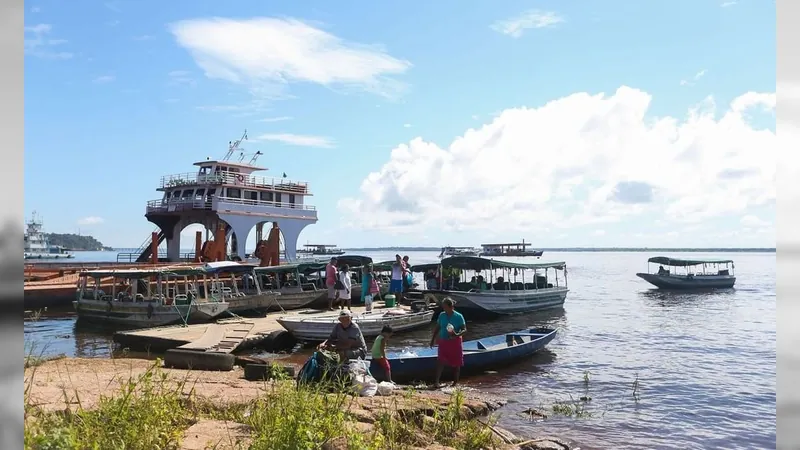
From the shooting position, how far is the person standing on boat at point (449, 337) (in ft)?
39.0

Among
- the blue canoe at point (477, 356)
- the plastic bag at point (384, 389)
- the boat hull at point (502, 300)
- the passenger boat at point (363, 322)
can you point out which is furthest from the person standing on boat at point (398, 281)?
the plastic bag at point (384, 389)

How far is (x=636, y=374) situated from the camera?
16125mm

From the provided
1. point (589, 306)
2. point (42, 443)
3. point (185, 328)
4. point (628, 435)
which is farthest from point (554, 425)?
point (589, 306)

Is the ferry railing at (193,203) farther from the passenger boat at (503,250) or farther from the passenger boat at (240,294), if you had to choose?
the passenger boat at (503,250)

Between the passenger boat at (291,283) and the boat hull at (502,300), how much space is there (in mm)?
5304

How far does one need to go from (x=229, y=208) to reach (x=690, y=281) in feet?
118

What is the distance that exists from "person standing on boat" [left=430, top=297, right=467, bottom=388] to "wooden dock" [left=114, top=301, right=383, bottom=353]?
6.21 m

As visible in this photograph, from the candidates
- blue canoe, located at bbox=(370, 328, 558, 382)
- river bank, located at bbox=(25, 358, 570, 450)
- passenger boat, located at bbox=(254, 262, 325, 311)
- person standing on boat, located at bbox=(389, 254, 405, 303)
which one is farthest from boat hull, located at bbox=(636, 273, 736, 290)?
river bank, located at bbox=(25, 358, 570, 450)

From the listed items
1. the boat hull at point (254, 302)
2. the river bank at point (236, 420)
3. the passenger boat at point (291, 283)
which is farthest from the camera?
the passenger boat at point (291, 283)

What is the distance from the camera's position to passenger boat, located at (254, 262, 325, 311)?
24281 millimetres

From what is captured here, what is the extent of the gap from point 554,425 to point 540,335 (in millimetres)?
6537

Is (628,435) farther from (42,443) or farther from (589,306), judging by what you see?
(589,306)

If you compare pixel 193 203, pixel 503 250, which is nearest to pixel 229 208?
pixel 193 203

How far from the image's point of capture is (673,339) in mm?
22812
